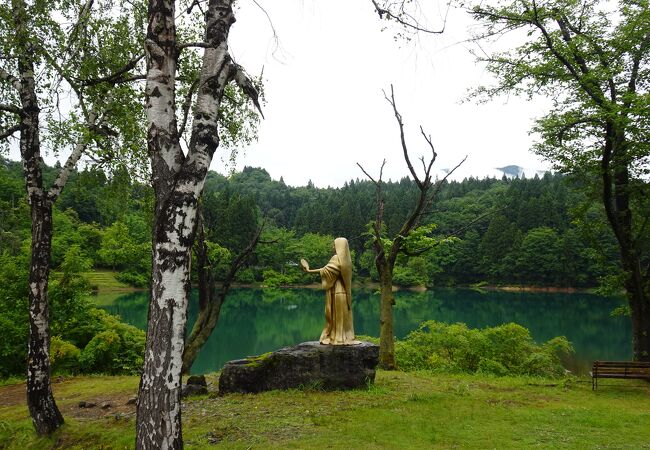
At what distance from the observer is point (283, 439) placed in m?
5.92

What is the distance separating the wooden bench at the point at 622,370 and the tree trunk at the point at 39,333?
9711 mm

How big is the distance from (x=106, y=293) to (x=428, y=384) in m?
42.2

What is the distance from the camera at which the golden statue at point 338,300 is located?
9266 mm

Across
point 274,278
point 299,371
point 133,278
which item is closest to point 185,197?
point 299,371

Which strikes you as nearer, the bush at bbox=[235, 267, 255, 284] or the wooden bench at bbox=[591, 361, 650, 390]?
the wooden bench at bbox=[591, 361, 650, 390]

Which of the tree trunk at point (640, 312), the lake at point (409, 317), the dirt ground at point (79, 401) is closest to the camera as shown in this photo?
the dirt ground at point (79, 401)

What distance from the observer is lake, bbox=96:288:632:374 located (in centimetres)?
2398

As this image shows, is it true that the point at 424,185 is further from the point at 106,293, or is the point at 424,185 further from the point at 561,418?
the point at 106,293

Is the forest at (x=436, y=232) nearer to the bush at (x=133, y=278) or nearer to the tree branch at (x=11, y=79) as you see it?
the bush at (x=133, y=278)

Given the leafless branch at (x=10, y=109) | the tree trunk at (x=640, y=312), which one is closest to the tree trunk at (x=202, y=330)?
the leafless branch at (x=10, y=109)

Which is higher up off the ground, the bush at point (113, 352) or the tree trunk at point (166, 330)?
the tree trunk at point (166, 330)

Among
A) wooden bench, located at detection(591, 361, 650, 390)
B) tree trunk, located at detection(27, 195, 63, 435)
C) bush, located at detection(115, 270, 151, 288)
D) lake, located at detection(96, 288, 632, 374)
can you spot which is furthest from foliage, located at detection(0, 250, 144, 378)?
bush, located at detection(115, 270, 151, 288)

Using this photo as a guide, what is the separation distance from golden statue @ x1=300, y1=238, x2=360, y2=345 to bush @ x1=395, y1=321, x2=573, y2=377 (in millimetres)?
4200

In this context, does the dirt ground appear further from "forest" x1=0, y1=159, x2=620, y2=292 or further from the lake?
"forest" x1=0, y1=159, x2=620, y2=292
